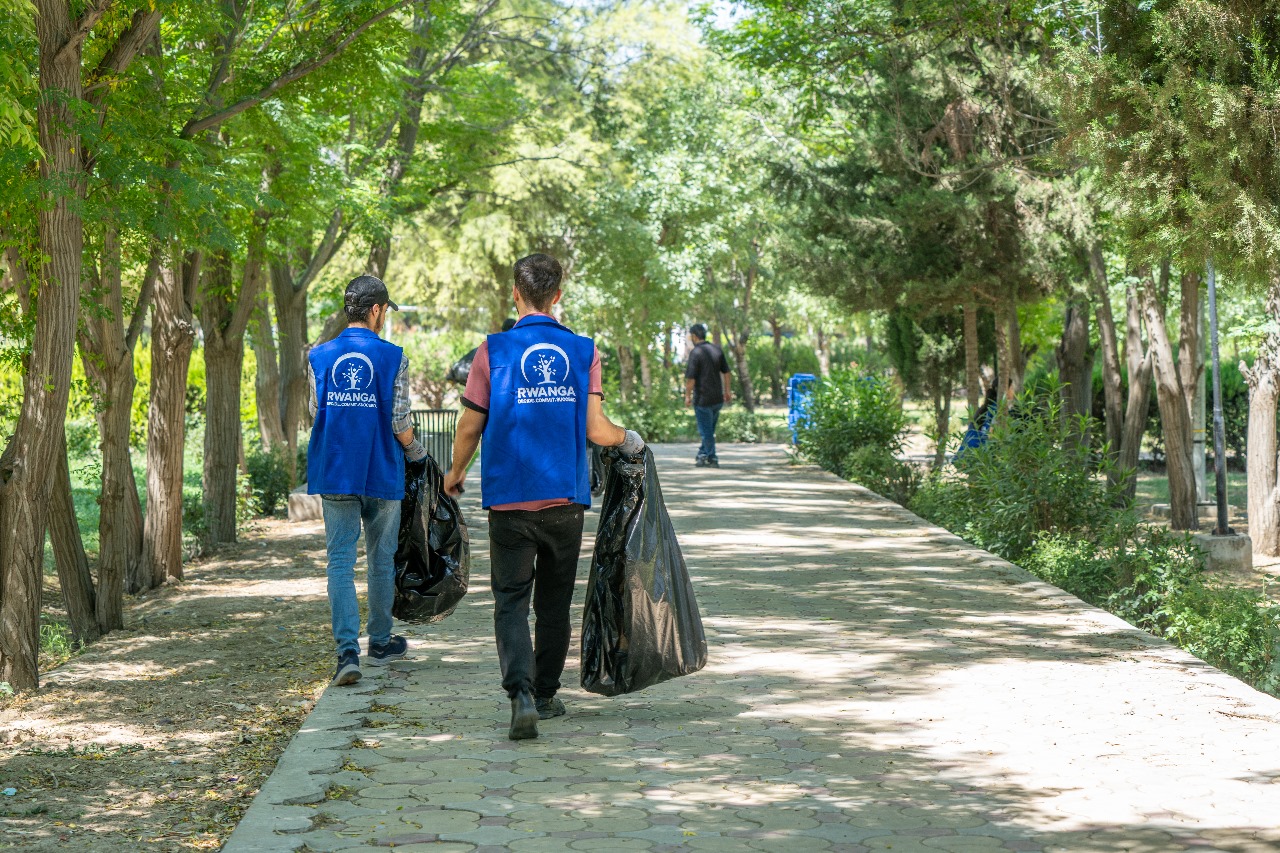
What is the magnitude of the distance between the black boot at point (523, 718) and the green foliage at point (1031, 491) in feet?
22.4

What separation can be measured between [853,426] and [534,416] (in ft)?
48.0

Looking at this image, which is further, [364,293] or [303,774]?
[364,293]

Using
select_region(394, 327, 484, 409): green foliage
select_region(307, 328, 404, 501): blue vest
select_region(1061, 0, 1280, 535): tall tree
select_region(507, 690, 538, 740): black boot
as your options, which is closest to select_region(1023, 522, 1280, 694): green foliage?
select_region(1061, 0, 1280, 535): tall tree

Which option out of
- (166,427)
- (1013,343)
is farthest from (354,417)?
(1013,343)

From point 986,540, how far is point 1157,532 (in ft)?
4.64

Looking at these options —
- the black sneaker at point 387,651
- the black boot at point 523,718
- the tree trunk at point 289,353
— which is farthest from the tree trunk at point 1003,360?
the black boot at point 523,718

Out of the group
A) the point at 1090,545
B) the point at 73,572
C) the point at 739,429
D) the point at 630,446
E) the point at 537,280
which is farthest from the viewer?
the point at 739,429

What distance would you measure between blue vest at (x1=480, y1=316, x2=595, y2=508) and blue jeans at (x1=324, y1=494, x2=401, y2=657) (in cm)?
116

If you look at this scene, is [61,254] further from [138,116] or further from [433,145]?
[433,145]

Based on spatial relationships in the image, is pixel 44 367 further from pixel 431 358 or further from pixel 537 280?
pixel 431 358

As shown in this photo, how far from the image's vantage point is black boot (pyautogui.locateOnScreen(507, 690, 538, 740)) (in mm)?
5328

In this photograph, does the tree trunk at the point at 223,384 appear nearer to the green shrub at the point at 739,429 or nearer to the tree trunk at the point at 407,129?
the tree trunk at the point at 407,129

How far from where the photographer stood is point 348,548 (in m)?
6.41

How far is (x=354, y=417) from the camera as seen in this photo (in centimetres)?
628
